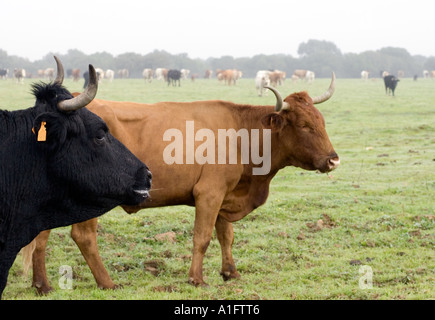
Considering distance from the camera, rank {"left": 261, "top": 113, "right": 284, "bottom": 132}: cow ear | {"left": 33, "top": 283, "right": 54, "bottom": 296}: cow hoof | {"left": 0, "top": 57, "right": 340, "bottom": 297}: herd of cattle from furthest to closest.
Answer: {"left": 261, "top": 113, "right": 284, "bottom": 132}: cow ear, {"left": 33, "top": 283, "right": 54, "bottom": 296}: cow hoof, {"left": 0, "top": 57, "right": 340, "bottom": 297}: herd of cattle

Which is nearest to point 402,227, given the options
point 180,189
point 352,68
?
point 180,189

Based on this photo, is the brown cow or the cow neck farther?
the cow neck

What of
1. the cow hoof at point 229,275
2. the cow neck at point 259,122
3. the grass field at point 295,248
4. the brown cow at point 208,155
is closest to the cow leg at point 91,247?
the brown cow at point 208,155

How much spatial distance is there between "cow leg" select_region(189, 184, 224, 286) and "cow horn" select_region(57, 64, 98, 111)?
2802mm

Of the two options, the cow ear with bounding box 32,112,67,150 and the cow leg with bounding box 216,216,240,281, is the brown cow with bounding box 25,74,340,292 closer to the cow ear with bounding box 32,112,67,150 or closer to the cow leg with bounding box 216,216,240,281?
the cow leg with bounding box 216,216,240,281

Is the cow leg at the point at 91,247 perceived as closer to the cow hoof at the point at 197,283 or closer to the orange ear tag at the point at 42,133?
the cow hoof at the point at 197,283

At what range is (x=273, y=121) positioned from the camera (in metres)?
6.62

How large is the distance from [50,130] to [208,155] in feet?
9.73

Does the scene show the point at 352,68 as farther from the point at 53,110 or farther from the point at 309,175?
the point at 53,110

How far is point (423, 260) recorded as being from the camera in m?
7.16

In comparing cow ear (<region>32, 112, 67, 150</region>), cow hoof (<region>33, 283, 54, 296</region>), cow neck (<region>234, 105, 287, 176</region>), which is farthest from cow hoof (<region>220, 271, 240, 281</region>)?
cow ear (<region>32, 112, 67, 150</region>)

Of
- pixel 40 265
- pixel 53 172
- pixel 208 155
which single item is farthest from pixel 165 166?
pixel 53 172

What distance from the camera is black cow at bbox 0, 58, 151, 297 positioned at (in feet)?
12.1

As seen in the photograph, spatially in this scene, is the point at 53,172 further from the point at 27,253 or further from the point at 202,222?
the point at 202,222
